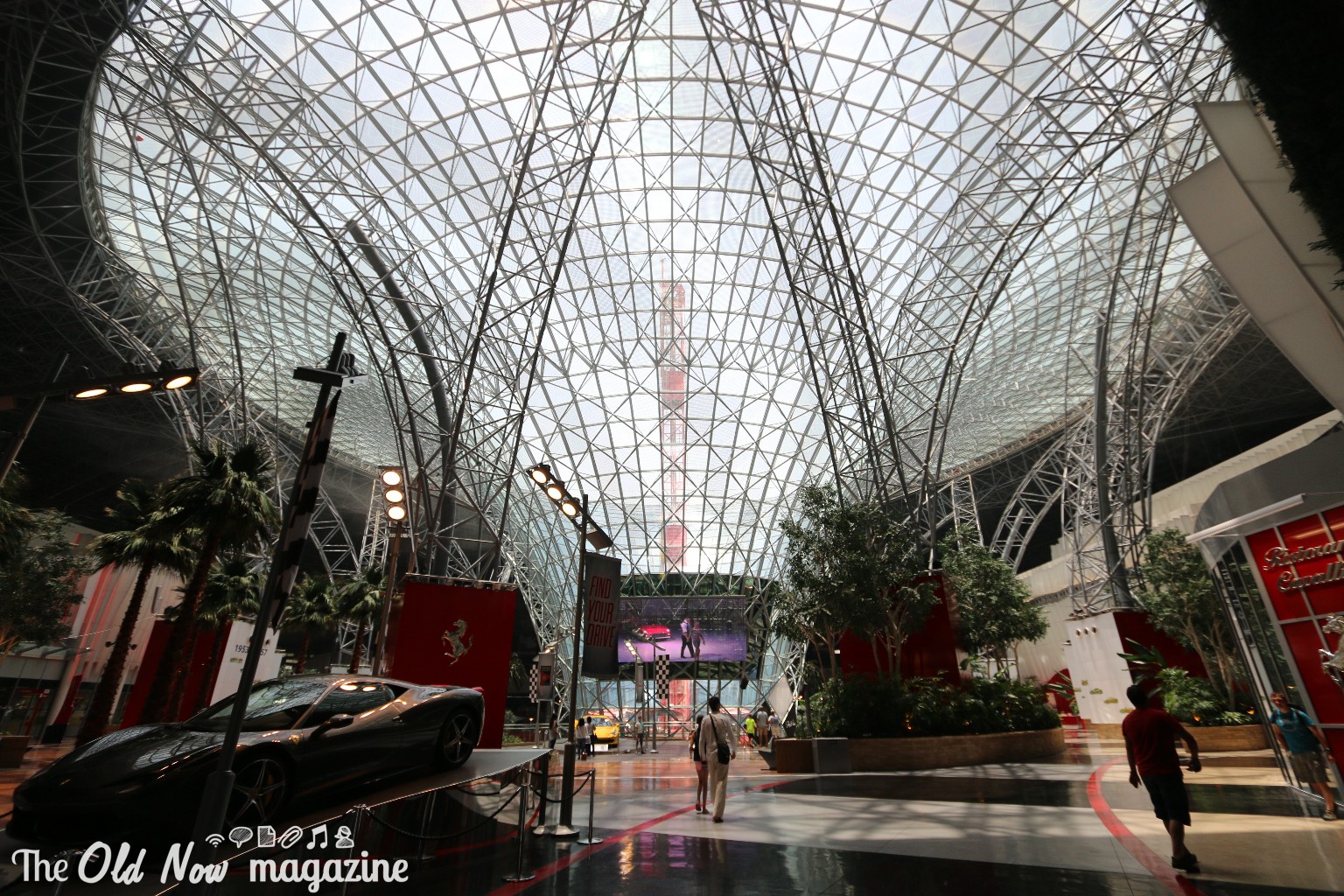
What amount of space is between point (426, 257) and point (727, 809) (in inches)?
1221

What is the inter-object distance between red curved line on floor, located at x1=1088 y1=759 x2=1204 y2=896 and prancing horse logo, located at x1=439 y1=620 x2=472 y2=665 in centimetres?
1572

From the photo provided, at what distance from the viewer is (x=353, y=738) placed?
5949 mm

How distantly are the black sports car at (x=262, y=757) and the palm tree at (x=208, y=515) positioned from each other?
48.7ft

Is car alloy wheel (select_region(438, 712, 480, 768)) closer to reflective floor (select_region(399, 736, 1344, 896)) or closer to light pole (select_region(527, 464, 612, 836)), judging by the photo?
reflective floor (select_region(399, 736, 1344, 896))

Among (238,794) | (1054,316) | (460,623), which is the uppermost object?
(1054,316)

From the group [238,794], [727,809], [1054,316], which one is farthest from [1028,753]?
[1054,316]

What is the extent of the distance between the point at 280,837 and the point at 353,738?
4.94 ft

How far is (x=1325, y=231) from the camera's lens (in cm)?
590

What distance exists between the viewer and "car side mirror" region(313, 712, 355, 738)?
5.70 meters

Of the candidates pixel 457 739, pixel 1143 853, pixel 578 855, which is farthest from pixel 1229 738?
pixel 457 739

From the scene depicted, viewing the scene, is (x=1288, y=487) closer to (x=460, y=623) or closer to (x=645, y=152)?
(x=460, y=623)

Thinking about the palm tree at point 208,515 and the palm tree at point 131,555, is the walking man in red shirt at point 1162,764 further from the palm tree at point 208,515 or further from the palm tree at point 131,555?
the palm tree at point 131,555

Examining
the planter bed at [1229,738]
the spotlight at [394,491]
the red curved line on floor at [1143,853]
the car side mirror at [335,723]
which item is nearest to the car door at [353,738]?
the car side mirror at [335,723]

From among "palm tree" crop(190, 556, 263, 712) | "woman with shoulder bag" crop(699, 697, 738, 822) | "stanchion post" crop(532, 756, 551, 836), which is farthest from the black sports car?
"palm tree" crop(190, 556, 263, 712)
